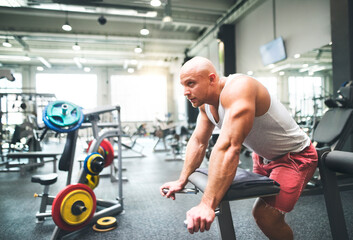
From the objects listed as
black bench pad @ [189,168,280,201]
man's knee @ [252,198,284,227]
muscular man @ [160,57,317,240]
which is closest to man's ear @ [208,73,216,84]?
muscular man @ [160,57,317,240]

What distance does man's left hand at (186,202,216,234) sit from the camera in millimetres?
702

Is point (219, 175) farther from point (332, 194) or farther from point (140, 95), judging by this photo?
point (140, 95)

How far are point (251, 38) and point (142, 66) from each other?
7.44 meters

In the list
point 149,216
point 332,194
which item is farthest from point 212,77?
point 149,216

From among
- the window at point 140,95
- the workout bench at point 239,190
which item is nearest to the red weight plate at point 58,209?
the workout bench at point 239,190

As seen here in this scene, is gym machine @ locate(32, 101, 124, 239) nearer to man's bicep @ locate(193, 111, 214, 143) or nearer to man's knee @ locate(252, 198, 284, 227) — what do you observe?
man's bicep @ locate(193, 111, 214, 143)

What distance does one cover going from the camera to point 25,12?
5.92 m

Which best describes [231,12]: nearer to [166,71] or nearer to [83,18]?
[83,18]

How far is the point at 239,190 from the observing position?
783 millimetres

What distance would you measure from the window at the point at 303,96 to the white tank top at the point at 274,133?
153 inches

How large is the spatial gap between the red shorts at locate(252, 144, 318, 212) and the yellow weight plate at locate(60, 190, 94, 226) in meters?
1.25

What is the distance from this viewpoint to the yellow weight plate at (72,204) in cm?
162

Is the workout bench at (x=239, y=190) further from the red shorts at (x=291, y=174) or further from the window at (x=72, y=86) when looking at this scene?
the window at (x=72, y=86)

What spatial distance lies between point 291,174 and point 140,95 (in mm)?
11996
